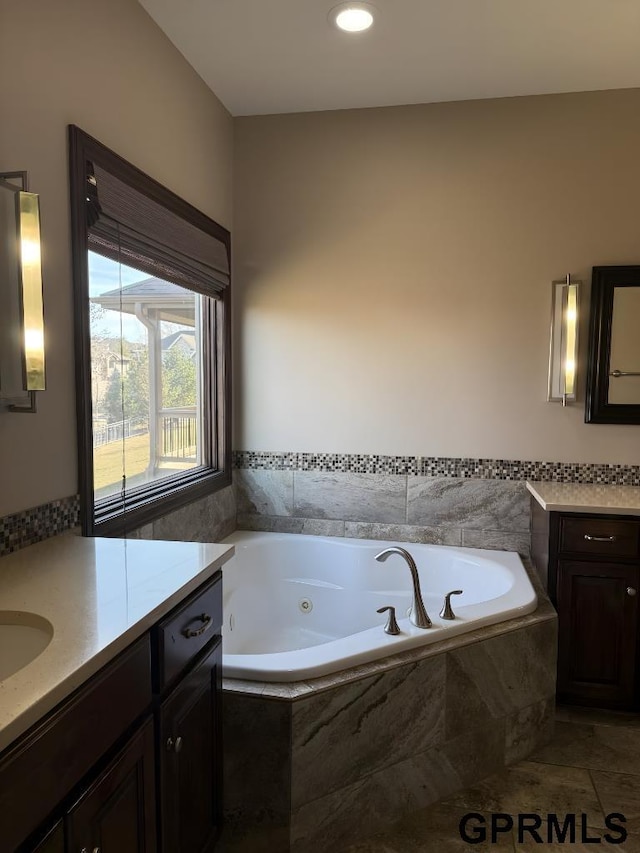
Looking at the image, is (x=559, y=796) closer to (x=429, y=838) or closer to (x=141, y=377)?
(x=429, y=838)

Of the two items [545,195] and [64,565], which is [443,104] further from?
[64,565]

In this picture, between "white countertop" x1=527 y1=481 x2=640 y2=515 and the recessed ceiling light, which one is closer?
the recessed ceiling light

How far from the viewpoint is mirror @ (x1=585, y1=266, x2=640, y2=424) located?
9.60 ft

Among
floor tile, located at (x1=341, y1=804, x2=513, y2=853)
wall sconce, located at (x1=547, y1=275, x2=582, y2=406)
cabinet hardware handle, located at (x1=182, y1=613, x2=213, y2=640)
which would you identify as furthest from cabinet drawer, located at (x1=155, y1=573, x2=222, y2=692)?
wall sconce, located at (x1=547, y1=275, x2=582, y2=406)

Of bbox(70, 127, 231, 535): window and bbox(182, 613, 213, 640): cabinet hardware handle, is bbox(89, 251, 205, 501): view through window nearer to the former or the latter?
bbox(70, 127, 231, 535): window

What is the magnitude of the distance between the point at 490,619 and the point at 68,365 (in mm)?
1710

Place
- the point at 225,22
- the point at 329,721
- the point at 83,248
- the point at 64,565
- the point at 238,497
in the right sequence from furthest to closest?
the point at 238,497
the point at 225,22
the point at 83,248
the point at 329,721
the point at 64,565

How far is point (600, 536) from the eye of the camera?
2.54m

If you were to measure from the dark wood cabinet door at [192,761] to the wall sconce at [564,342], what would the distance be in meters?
2.14

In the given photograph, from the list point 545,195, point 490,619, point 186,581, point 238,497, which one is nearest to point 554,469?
point 490,619

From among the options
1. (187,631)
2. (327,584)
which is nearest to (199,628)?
(187,631)

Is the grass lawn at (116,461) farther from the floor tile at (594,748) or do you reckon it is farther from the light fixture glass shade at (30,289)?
the floor tile at (594,748)

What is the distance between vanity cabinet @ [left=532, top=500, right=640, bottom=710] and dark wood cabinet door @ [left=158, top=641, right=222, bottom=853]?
1567 mm

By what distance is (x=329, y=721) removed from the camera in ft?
5.92
